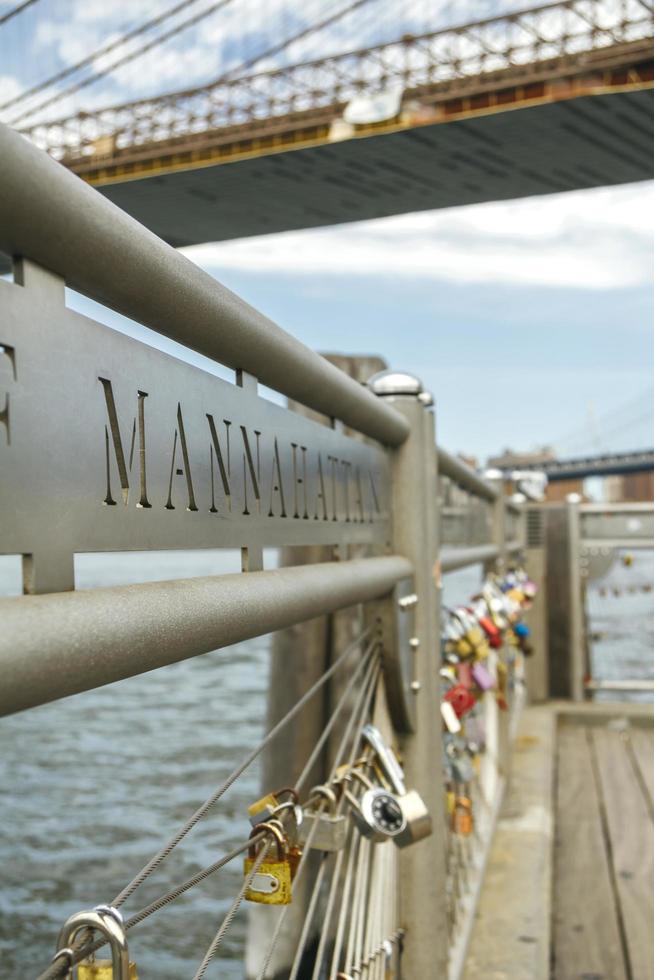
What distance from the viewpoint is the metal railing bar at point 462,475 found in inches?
83.5

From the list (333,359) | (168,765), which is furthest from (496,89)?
(333,359)

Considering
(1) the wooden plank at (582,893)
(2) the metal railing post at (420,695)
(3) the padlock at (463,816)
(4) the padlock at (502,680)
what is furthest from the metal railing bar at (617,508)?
(2) the metal railing post at (420,695)

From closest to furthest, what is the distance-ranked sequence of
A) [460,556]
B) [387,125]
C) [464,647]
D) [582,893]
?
[464,647]
[460,556]
[582,893]
[387,125]

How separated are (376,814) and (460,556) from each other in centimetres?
120

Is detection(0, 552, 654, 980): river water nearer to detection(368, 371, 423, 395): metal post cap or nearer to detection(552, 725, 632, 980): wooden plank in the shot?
detection(552, 725, 632, 980): wooden plank

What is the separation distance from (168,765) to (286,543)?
8.27 m

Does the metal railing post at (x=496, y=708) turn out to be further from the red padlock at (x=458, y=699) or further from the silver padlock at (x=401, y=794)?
the silver padlock at (x=401, y=794)

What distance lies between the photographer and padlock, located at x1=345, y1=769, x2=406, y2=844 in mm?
1144

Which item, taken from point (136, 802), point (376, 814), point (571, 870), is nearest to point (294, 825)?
point (376, 814)

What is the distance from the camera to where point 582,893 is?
2891 millimetres

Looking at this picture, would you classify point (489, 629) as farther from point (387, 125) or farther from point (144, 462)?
point (387, 125)

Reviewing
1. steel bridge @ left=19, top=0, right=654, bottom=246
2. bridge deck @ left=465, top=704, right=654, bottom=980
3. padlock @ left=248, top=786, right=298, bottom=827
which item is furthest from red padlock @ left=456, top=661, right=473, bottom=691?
steel bridge @ left=19, top=0, right=654, bottom=246

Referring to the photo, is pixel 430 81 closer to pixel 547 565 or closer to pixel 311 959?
pixel 547 565

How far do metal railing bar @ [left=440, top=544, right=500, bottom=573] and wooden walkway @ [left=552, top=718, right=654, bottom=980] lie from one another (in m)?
0.88
